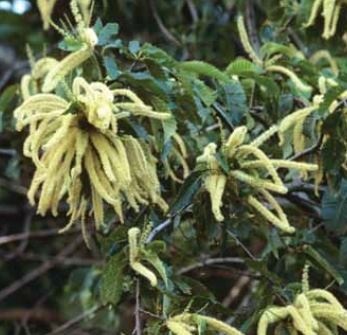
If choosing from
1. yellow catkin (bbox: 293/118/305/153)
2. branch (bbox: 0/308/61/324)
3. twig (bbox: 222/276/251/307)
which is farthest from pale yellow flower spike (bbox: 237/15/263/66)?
branch (bbox: 0/308/61/324)

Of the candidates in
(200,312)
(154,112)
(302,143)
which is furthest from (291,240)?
(154,112)

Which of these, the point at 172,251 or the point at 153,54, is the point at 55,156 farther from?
the point at 172,251

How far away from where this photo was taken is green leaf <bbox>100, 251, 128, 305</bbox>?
1775mm

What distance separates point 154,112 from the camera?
1.71m

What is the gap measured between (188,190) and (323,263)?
1.13 feet

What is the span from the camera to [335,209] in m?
1.98

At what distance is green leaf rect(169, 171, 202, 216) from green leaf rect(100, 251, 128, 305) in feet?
0.44

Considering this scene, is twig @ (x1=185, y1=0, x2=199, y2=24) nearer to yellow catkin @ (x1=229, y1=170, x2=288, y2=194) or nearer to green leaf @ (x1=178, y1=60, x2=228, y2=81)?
green leaf @ (x1=178, y1=60, x2=228, y2=81)

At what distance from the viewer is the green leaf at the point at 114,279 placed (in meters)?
1.78

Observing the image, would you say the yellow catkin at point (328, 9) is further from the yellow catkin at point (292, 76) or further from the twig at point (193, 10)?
the twig at point (193, 10)

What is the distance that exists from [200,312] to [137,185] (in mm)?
241

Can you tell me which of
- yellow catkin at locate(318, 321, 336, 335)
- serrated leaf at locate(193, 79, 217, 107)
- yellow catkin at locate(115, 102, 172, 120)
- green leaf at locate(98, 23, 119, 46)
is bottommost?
yellow catkin at locate(318, 321, 336, 335)

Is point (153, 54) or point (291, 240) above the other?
point (153, 54)

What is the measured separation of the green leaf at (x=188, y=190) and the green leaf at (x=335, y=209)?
0.30 m
